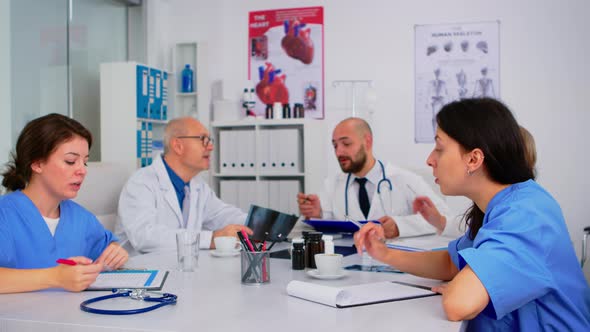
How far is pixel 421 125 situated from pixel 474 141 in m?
3.51

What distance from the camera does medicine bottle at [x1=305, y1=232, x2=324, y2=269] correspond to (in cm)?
186

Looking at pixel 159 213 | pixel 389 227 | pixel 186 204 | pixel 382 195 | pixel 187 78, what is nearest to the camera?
pixel 389 227

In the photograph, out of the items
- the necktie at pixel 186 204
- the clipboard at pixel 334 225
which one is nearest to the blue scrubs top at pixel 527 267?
the clipboard at pixel 334 225

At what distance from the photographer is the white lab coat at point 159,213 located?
2.52 meters

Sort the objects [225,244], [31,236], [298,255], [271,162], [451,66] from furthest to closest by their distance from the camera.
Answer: [451,66] → [271,162] → [225,244] → [298,255] → [31,236]

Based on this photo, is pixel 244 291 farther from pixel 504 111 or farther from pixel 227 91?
pixel 227 91

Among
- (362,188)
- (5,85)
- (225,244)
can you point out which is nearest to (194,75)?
(5,85)

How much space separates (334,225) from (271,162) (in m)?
2.11

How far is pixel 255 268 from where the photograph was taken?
1.65 metres

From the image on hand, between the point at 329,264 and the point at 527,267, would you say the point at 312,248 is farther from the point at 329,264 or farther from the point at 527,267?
the point at 527,267

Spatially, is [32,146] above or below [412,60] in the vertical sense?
below

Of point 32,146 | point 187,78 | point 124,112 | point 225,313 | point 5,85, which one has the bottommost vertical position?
point 225,313

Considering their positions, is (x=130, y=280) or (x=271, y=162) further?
(x=271, y=162)

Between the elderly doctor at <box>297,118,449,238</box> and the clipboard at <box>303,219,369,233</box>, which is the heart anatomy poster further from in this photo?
the clipboard at <box>303,219,369,233</box>
